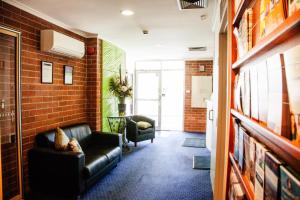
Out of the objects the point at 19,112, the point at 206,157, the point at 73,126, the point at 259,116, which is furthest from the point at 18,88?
the point at 206,157

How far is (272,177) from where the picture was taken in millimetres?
731

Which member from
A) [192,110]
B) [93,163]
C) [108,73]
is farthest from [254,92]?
[192,110]

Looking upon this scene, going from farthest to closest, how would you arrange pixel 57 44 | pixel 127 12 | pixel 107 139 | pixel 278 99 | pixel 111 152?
pixel 107 139 → pixel 111 152 → pixel 57 44 → pixel 127 12 → pixel 278 99

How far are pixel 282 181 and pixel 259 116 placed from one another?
1.03 feet

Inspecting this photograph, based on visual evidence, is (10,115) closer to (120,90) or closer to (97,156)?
(97,156)

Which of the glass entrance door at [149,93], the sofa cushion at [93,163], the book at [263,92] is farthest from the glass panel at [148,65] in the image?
the book at [263,92]

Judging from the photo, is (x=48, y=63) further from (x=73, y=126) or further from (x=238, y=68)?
(x=238, y=68)

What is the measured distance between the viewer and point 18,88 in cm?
278

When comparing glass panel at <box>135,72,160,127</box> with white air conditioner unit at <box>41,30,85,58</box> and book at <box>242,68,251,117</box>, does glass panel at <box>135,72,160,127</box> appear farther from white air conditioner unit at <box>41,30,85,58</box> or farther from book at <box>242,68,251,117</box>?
book at <box>242,68,251,117</box>

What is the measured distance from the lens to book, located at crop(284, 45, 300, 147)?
0.58m

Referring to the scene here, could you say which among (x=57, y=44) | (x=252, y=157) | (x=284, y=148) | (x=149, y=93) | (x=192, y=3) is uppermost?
(x=192, y=3)

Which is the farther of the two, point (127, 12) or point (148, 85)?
point (148, 85)

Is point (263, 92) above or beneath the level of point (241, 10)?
beneath

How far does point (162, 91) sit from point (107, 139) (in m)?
3.97
